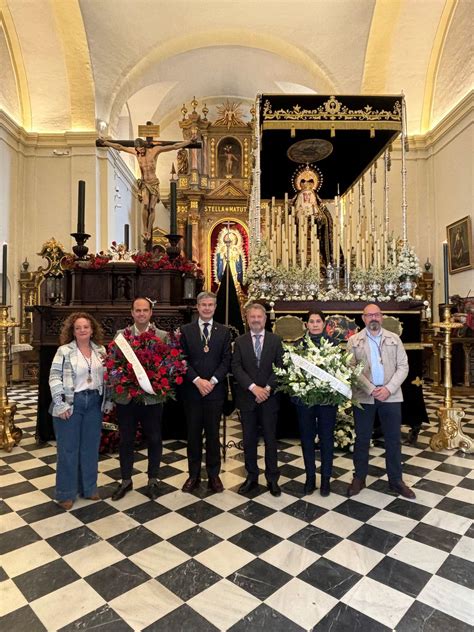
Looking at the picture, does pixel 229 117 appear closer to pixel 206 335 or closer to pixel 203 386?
pixel 206 335

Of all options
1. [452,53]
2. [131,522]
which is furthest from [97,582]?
[452,53]

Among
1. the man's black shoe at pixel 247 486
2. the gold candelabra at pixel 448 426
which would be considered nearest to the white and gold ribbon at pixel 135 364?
the man's black shoe at pixel 247 486

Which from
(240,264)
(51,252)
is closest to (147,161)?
(51,252)

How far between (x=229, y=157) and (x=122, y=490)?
14.4 m

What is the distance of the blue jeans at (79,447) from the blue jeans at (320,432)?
5.97ft

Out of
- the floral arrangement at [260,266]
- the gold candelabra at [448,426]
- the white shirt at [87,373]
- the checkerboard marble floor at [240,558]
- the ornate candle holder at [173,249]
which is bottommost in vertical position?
the checkerboard marble floor at [240,558]

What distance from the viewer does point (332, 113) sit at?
223 inches

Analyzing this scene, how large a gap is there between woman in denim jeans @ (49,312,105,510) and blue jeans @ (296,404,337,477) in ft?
5.97

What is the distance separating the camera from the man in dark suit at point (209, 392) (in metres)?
3.63

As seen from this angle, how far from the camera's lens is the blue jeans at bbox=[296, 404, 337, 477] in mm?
3564

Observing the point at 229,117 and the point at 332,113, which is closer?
the point at 332,113

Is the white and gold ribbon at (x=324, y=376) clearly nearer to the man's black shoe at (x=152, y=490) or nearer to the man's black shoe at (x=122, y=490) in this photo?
the man's black shoe at (x=152, y=490)

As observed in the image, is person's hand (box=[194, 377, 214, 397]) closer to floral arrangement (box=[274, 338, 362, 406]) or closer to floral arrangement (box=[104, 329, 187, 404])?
floral arrangement (box=[104, 329, 187, 404])

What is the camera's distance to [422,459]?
14.9ft
